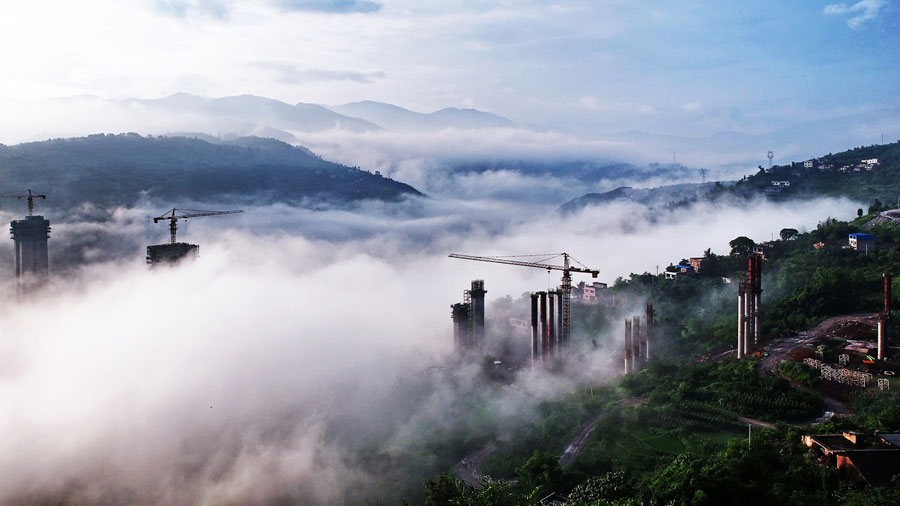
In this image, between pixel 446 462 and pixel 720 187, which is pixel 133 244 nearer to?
pixel 446 462

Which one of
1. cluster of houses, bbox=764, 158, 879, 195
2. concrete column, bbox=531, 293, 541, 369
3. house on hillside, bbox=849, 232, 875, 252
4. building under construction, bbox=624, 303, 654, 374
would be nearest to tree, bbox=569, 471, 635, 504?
building under construction, bbox=624, 303, 654, 374

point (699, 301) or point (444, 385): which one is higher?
point (699, 301)

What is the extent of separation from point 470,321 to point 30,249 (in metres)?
43.9

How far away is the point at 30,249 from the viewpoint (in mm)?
71500

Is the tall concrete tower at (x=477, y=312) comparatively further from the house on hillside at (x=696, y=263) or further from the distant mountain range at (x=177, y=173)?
the distant mountain range at (x=177, y=173)

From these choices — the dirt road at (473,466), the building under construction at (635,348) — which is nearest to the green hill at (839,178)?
the building under construction at (635,348)

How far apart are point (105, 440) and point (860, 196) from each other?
10051 cm

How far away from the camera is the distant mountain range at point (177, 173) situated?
4462 inches

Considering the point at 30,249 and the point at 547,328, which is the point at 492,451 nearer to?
the point at 547,328

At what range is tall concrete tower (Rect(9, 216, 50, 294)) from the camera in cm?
7025

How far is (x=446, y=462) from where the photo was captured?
1542 inches

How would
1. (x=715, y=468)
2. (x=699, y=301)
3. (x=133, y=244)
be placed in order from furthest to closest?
1. (x=133, y=244)
2. (x=699, y=301)
3. (x=715, y=468)

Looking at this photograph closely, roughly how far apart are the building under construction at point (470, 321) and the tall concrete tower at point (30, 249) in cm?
4152

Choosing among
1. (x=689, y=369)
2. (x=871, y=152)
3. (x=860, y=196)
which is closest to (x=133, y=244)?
(x=689, y=369)
